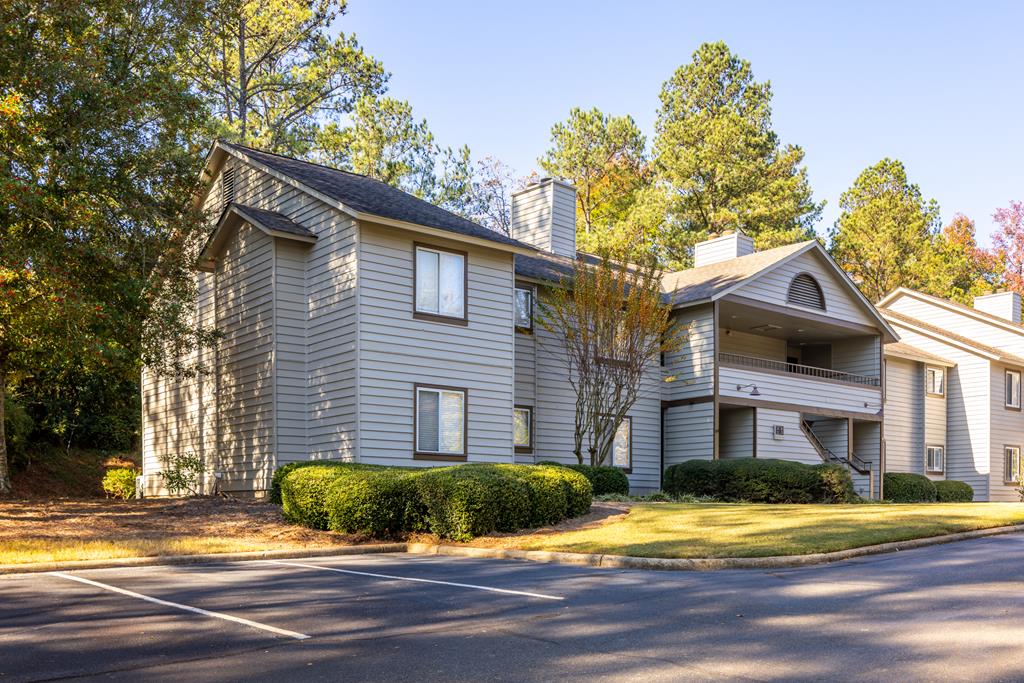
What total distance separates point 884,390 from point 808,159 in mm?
26293

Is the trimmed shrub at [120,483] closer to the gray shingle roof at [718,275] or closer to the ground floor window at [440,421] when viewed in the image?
the ground floor window at [440,421]

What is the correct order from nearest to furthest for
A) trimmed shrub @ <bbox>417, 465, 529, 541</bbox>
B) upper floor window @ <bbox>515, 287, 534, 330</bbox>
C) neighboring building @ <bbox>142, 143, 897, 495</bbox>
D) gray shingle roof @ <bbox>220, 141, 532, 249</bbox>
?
trimmed shrub @ <bbox>417, 465, 529, 541</bbox> < neighboring building @ <bbox>142, 143, 897, 495</bbox> < gray shingle roof @ <bbox>220, 141, 532, 249</bbox> < upper floor window @ <bbox>515, 287, 534, 330</bbox>

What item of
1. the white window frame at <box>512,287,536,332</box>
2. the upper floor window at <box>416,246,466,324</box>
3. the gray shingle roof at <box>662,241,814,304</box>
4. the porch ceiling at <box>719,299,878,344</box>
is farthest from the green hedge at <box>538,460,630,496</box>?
the porch ceiling at <box>719,299,878,344</box>

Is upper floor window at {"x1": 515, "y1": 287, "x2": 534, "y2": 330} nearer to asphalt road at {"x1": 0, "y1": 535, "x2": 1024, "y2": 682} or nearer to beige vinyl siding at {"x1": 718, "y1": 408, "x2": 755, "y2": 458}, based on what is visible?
beige vinyl siding at {"x1": 718, "y1": 408, "x2": 755, "y2": 458}

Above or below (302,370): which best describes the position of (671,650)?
below

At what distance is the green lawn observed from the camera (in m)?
14.0

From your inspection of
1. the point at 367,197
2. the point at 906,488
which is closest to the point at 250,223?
the point at 367,197

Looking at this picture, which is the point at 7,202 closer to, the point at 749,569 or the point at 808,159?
the point at 749,569

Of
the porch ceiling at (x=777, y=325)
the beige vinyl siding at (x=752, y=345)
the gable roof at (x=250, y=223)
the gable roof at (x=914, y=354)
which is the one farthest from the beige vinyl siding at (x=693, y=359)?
the gable roof at (x=250, y=223)

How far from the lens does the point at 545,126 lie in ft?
192

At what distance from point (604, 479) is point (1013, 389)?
24752 mm

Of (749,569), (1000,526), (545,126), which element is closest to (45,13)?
(749,569)

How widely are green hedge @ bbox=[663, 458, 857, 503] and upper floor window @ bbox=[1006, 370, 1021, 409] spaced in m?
17.6

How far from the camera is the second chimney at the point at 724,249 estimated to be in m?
34.5
